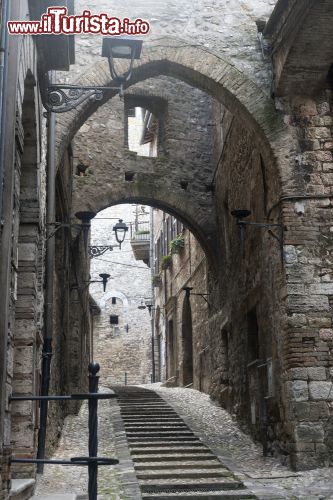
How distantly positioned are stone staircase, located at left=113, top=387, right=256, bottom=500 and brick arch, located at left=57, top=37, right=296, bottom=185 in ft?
13.7

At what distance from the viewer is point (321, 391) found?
8.32 meters

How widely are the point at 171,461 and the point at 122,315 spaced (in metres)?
22.8

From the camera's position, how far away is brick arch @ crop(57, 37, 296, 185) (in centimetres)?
938

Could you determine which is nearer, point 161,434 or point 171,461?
point 171,461

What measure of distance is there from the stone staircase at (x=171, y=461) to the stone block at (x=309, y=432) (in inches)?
39.4

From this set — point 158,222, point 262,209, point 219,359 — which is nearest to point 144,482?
point 262,209

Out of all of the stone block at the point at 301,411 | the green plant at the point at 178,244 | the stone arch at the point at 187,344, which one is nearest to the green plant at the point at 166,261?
the green plant at the point at 178,244

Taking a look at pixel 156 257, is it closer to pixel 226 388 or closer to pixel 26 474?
pixel 226 388

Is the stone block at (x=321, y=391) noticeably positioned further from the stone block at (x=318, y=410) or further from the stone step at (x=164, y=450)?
the stone step at (x=164, y=450)

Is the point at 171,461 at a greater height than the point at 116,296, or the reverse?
the point at 116,296

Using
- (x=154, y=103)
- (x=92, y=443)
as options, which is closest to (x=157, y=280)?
(x=154, y=103)

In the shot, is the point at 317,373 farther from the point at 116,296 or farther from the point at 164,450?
the point at 116,296

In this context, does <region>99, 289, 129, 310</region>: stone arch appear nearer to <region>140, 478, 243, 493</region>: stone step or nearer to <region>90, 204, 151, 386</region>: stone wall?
<region>90, 204, 151, 386</region>: stone wall

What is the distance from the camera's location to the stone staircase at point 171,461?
23.2 ft
